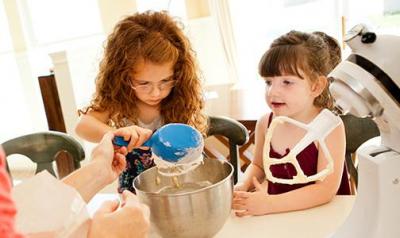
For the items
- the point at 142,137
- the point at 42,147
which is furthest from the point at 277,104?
the point at 42,147

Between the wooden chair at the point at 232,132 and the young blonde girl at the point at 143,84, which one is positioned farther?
the wooden chair at the point at 232,132

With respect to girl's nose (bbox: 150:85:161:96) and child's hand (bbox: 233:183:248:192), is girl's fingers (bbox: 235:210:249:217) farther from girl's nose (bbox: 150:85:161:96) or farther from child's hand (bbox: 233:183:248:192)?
girl's nose (bbox: 150:85:161:96)

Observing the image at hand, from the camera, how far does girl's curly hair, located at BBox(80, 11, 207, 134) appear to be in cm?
117

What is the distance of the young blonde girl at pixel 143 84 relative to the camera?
1153 millimetres

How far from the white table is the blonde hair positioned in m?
0.33

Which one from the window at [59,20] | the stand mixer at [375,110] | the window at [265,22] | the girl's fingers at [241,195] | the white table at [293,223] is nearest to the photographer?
the stand mixer at [375,110]

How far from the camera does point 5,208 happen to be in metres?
0.29

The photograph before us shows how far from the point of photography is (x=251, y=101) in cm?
223

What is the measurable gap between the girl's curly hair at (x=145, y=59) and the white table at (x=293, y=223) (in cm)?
49

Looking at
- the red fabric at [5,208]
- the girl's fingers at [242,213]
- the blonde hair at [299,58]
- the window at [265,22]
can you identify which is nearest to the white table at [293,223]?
the girl's fingers at [242,213]

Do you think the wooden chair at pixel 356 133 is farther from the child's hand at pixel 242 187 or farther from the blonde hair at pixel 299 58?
the child's hand at pixel 242 187

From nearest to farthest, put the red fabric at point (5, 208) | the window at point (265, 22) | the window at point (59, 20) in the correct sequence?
the red fabric at point (5, 208), the window at point (265, 22), the window at point (59, 20)

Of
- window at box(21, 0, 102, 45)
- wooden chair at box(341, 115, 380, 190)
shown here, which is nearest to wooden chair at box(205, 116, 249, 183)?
wooden chair at box(341, 115, 380, 190)

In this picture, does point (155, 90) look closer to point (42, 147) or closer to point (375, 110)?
point (42, 147)
